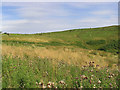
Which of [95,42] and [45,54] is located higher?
[95,42]

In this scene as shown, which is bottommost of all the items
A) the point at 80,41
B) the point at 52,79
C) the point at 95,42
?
the point at 52,79

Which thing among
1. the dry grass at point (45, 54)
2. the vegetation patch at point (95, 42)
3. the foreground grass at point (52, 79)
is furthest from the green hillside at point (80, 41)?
the foreground grass at point (52, 79)

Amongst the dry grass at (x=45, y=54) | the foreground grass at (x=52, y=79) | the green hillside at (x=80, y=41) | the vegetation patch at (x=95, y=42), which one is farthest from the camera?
the vegetation patch at (x=95, y=42)

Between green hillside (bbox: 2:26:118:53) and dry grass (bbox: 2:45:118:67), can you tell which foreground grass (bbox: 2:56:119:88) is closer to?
dry grass (bbox: 2:45:118:67)

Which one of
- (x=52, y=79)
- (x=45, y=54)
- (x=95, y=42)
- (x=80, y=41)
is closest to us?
(x=52, y=79)

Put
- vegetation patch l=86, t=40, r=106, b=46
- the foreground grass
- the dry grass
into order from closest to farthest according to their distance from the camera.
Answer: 1. the foreground grass
2. the dry grass
3. vegetation patch l=86, t=40, r=106, b=46

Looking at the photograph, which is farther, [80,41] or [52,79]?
[80,41]

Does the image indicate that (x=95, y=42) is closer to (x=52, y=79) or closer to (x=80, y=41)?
(x=80, y=41)

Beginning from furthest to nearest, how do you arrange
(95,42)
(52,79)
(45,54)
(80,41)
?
(80,41) < (95,42) < (45,54) < (52,79)

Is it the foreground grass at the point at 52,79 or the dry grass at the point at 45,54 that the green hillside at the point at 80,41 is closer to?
the dry grass at the point at 45,54

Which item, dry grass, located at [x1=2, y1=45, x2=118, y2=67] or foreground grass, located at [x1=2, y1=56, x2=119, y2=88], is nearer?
foreground grass, located at [x1=2, y1=56, x2=119, y2=88]

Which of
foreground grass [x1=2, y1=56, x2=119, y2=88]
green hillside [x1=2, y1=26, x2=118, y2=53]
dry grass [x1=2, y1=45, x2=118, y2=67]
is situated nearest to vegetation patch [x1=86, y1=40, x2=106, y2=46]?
green hillside [x1=2, y1=26, x2=118, y2=53]

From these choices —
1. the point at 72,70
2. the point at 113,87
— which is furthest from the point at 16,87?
the point at 113,87

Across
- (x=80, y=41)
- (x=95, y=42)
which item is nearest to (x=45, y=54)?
(x=95, y=42)
